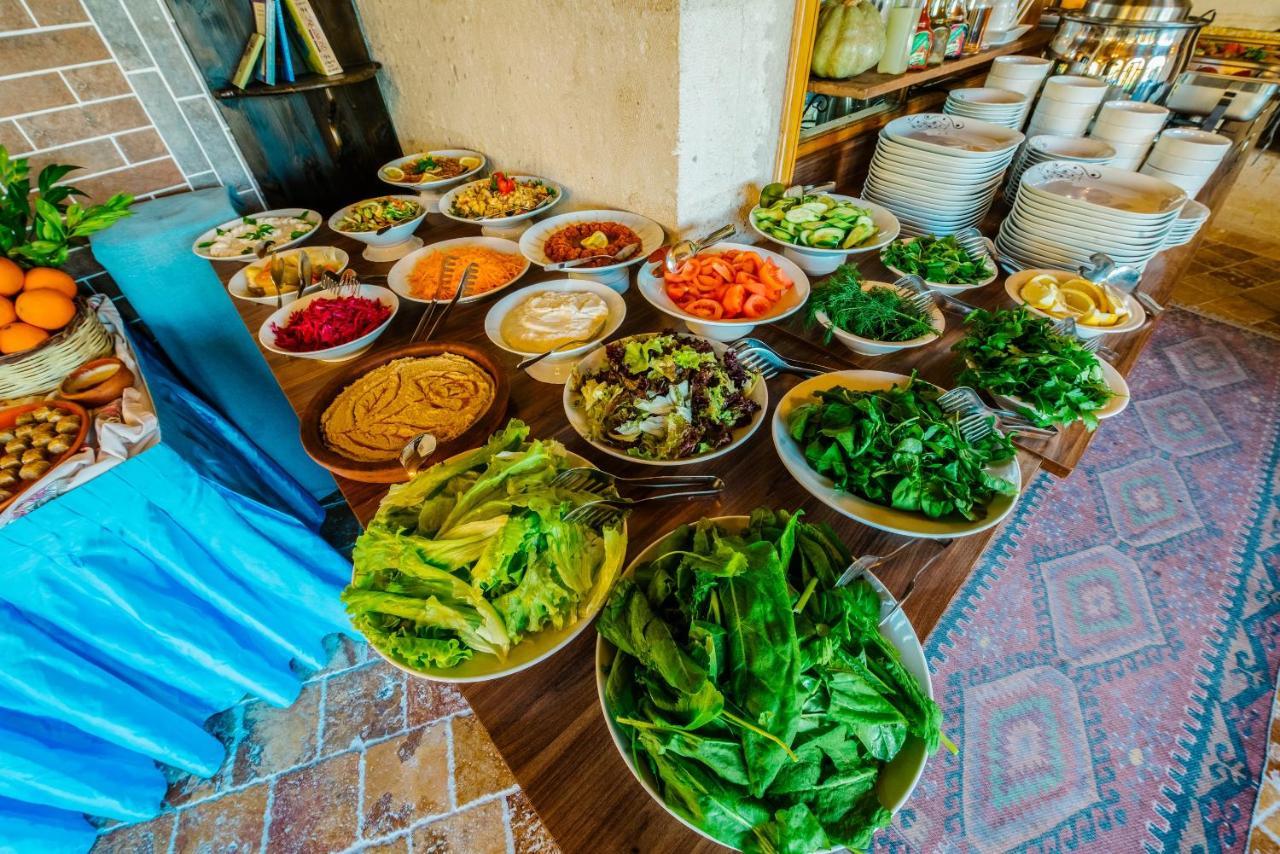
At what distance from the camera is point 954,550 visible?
3.43 feet

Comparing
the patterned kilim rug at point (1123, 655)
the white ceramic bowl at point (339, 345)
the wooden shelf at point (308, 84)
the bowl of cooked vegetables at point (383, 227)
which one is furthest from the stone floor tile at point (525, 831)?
the wooden shelf at point (308, 84)

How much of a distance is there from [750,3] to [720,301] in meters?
0.86

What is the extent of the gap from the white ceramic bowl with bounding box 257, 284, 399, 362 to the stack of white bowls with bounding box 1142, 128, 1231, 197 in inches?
111

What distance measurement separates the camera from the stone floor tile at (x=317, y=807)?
6.46 ft

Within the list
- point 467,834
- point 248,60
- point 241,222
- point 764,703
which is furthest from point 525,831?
point 248,60

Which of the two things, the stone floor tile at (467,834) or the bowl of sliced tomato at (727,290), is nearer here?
the bowl of sliced tomato at (727,290)

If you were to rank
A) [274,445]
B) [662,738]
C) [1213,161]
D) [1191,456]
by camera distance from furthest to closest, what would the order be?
[1191,456]
[274,445]
[1213,161]
[662,738]

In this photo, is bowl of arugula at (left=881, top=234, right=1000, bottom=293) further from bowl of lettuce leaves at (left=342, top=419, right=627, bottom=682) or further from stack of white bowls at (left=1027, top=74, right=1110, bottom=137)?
bowl of lettuce leaves at (left=342, top=419, right=627, bottom=682)

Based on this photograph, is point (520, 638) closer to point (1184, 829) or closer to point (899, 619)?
point (899, 619)

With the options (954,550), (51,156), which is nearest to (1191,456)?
(954,550)

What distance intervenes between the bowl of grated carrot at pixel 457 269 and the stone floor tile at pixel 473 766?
1.63 m

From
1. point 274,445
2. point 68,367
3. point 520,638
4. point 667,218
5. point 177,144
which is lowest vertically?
point 274,445

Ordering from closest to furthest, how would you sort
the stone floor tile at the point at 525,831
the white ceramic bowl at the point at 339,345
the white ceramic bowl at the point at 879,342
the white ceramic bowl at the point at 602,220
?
the white ceramic bowl at the point at 879,342, the white ceramic bowl at the point at 339,345, the white ceramic bowl at the point at 602,220, the stone floor tile at the point at 525,831

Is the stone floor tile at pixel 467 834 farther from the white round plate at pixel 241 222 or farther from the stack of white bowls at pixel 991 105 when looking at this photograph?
the stack of white bowls at pixel 991 105
